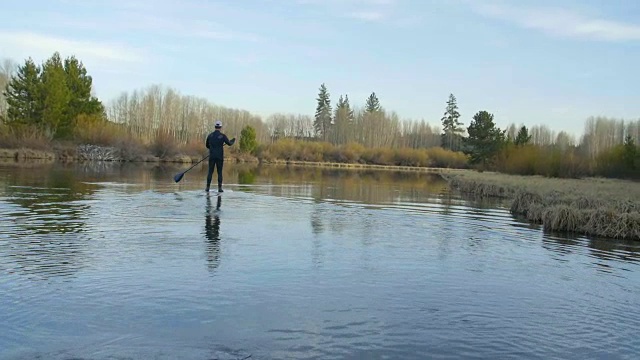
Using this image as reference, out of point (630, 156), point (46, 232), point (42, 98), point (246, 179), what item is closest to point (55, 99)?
point (42, 98)

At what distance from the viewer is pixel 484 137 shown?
210ft

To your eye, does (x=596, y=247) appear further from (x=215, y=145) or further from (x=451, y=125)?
(x=451, y=125)

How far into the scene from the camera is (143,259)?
747 cm

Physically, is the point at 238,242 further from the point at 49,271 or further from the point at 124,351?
the point at 124,351

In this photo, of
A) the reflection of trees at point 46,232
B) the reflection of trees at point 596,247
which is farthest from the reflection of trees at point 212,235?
the reflection of trees at point 596,247

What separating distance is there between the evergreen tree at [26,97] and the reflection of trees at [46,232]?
44066 mm

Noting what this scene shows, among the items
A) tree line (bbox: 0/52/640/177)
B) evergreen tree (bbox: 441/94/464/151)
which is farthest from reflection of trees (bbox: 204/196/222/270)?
evergreen tree (bbox: 441/94/464/151)

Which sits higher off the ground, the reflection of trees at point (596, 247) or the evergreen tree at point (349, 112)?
the evergreen tree at point (349, 112)

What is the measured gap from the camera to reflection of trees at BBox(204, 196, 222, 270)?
24.9ft

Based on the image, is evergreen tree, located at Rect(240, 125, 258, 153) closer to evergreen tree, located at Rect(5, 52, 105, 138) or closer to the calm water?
evergreen tree, located at Rect(5, 52, 105, 138)

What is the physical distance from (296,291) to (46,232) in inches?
211

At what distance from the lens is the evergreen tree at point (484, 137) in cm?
6322

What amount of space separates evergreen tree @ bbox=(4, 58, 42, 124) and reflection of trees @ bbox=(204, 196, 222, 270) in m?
48.6

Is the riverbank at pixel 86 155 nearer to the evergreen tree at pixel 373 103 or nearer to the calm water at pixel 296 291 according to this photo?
the calm water at pixel 296 291
